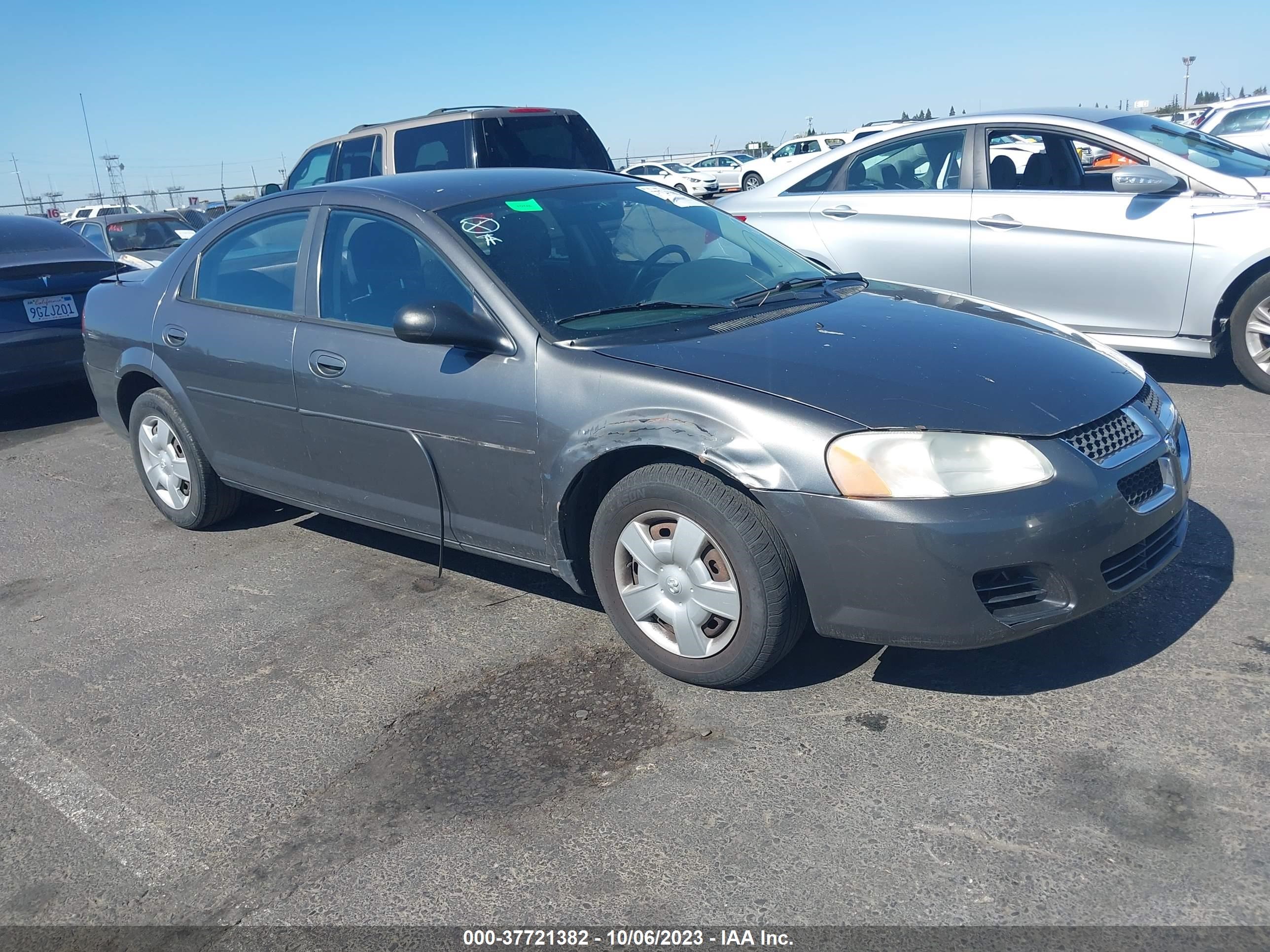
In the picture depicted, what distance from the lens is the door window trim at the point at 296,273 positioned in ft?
14.3

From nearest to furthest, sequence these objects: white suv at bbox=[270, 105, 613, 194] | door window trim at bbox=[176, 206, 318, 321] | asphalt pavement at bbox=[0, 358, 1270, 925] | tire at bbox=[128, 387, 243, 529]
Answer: asphalt pavement at bbox=[0, 358, 1270, 925]
door window trim at bbox=[176, 206, 318, 321]
tire at bbox=[128, 387, 243, 529]
white suv at bbox=[270, 105, 613, 194]

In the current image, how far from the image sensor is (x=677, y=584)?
3.32m

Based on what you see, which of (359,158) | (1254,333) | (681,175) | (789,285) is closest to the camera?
(789,285)

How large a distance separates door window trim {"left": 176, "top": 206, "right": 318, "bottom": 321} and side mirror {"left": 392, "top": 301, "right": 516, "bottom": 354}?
877mm

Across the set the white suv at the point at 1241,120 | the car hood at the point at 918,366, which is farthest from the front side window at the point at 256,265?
the white suv at the point at 1241,120

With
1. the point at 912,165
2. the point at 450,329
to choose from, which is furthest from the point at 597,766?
the point at 912,165

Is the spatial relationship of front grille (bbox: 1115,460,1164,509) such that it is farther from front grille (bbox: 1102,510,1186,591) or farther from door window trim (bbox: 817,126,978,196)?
door window trim (bbox: 817,126,978,196)

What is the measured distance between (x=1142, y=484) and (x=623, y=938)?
1.97 meters

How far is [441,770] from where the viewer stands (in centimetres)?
307

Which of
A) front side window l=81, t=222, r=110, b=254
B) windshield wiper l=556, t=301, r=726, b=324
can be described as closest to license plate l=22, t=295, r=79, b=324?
windshield wiper l=556, t=301, r=726, b=324

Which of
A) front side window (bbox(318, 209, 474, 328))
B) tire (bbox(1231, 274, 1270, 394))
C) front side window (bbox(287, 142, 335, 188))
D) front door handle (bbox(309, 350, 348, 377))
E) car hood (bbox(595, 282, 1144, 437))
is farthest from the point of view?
front side window (bbox(287, 142, 335, 188))

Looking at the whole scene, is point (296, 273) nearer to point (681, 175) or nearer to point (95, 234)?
point (95, 234)

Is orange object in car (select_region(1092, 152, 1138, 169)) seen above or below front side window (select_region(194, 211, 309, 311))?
above

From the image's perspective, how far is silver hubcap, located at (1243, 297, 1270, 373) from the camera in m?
5.93
